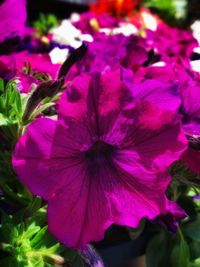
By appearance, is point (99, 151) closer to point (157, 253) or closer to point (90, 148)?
point (90, 148)

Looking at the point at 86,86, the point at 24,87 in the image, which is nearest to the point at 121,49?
the point at 24,87

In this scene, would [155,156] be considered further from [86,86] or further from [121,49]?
[121,49]

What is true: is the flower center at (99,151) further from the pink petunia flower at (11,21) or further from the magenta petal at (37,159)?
the pink petunia flower at (11,21)

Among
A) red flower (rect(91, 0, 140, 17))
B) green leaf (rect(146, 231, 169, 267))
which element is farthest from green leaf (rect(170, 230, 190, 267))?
red flower (rect(91, 0, 140, 17))

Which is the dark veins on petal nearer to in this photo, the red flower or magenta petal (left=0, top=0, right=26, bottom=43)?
magenta petal (left=0, top=0, right=26, bottom=43)

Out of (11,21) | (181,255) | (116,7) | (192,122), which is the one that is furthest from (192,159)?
(116,7)

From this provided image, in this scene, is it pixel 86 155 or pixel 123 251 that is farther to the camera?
pixel 123 251

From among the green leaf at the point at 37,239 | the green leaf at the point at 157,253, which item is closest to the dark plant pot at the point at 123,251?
the green leaf at the point at 157,253
